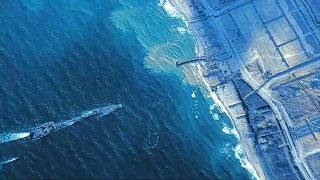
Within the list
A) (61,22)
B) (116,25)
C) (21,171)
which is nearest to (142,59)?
(116,25)

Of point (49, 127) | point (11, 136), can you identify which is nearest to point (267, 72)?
point (49, 127)

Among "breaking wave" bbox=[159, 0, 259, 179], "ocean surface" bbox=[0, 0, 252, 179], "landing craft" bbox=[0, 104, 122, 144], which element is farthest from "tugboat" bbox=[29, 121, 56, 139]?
"breaking wave" bbox=[159, 0, 259, 179]

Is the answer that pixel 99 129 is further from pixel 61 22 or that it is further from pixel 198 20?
pixel 198 20

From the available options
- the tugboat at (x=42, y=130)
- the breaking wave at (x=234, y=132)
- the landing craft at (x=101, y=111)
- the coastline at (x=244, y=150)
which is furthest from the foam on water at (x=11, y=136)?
the coastline at (x=244, y=150)

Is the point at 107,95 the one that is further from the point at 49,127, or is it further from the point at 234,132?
the point at 234,132

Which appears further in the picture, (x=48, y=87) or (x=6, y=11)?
(x=6, y=11)
